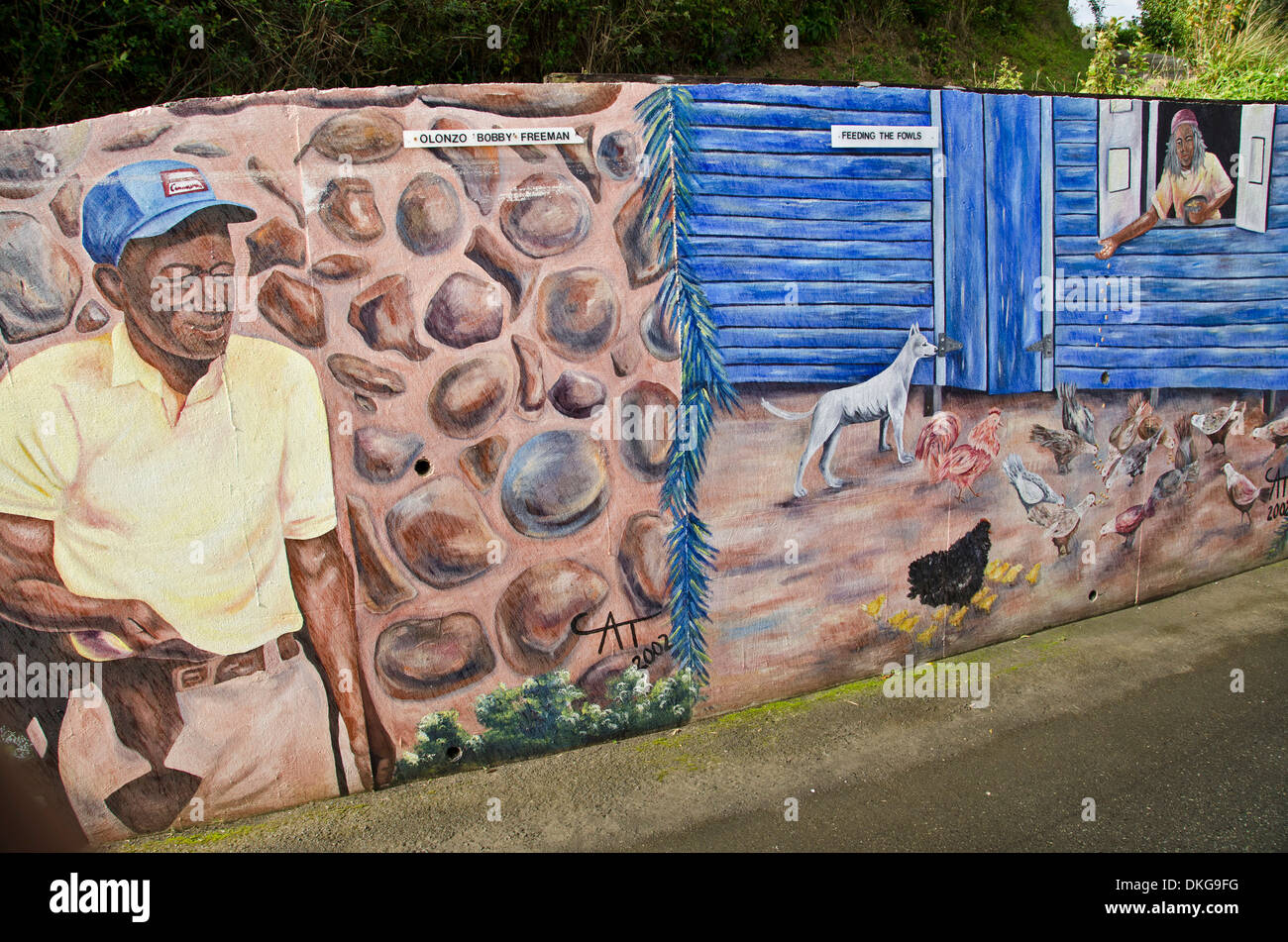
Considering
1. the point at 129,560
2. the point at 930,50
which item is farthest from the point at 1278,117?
the point at 129,560

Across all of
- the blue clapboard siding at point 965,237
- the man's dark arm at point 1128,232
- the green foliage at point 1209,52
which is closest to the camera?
the blue clapboard siding at point 965,237

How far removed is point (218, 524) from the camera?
12.8ft

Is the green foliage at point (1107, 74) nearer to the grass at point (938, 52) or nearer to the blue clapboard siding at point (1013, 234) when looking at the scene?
the grass at point (938, 52)

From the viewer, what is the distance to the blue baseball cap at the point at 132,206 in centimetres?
372

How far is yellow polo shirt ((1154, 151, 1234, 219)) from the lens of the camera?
5684mm

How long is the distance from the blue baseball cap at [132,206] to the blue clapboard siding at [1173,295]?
4990mm

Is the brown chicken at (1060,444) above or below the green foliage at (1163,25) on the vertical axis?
below

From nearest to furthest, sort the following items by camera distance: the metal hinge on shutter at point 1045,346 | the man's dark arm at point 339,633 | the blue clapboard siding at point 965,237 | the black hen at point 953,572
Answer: the man's dark arm at point 339,633 → the blue clapboard siding at point 965,237 → the black hen at point 953,572 → the metal hinge on shutter at point 1045,346

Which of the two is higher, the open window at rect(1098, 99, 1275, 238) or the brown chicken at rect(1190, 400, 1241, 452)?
the open window at rect(1098, 99, 1275, 238)

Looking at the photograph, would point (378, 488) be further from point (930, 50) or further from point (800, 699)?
point (930, 50)

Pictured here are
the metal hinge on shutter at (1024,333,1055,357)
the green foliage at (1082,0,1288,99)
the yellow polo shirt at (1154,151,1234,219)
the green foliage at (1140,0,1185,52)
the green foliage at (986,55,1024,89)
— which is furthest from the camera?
the green foliage at (1140,0,1185,52)

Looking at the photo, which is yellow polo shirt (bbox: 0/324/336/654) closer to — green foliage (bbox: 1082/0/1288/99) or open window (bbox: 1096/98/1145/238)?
open window (bbox: 1096/98/1145/238)

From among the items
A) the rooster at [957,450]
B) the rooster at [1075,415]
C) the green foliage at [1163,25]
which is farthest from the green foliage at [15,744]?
the green foliage at [1163,25]

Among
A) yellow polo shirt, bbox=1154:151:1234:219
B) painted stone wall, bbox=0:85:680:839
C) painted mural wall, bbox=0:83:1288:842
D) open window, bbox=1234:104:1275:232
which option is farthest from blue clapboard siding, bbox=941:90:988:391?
open window, bbox=1234:104:1275:232
